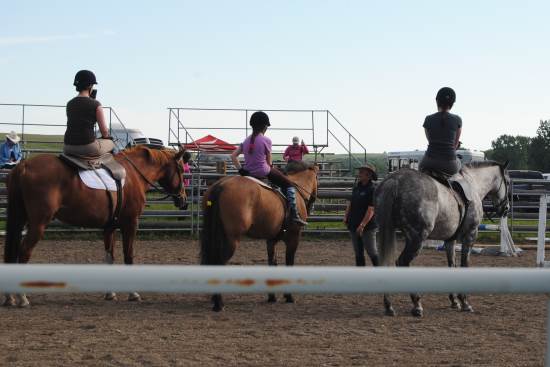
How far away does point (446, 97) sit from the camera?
359 inches

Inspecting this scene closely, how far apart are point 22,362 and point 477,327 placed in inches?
172

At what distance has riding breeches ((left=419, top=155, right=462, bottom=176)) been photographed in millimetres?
9117

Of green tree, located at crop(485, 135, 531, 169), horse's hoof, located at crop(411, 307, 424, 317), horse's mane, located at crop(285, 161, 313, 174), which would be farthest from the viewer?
green tree, located at crop(485, 135, 531, 169)

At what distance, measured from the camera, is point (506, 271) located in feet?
6.41

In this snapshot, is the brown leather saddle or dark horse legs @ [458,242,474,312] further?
dark horse legs @ [458,242,474,312]

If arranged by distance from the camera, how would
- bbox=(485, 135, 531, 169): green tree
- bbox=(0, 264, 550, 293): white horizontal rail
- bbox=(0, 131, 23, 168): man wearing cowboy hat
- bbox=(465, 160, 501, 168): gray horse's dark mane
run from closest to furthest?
bbox=(0, 264, 550, 293): white horizontal rail, bbox=(465, 160, 501, 168): gray horse's dark mane, bbox=(0, 131, 23, 168): man wearing cowboy hat, bbox=(485, 135, 531, 169): green tree

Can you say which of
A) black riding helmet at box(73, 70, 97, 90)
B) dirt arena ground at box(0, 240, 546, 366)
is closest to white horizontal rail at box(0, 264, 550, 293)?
dirt arena ground at box(0, 240, 546, 366)

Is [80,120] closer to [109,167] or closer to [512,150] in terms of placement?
[109,167]

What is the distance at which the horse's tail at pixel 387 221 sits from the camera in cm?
A: 859

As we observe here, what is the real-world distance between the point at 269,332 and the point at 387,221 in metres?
2.34

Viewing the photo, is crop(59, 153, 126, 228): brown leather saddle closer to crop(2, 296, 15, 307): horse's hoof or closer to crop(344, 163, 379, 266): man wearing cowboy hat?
crop(2, 296, 15, 307): horse's hoof

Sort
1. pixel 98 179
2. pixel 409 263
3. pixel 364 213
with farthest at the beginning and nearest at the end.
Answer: pixel 364 213
pixel 98 179
pixel 409 263

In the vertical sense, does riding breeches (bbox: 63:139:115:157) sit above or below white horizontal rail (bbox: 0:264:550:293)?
above

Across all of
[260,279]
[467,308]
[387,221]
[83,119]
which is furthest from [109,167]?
[260,279]
